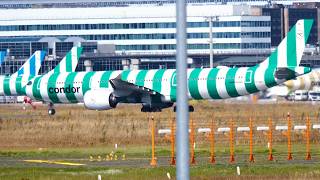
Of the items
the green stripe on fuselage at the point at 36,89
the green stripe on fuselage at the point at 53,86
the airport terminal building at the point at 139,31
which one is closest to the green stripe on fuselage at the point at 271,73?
the green stripe on fuselage at the point at 53,86

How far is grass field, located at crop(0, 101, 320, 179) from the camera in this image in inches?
1458

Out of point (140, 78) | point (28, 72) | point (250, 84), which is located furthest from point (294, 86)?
point (28, 72)

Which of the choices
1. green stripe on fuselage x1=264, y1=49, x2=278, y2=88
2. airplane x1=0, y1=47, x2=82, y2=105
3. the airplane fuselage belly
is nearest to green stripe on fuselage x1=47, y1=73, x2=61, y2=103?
the airplane fuselage belly

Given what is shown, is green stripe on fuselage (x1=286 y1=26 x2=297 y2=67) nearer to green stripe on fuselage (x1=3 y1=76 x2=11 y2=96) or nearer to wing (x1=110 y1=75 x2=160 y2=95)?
wing (x1=110 y1=75 x2=160 y2=95)

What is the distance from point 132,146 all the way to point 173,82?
91.1 ft

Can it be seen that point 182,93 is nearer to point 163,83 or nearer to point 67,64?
point 163,83

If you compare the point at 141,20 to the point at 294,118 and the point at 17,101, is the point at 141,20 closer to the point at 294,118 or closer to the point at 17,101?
the point at 17,101

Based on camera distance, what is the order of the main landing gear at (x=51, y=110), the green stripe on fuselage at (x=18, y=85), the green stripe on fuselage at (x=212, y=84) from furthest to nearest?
1. the green stripe on fuselage at (x=18, y=85)
2. the main landing gear at (x=51, y=110)
3. the green stripe on fuselage at (x=212, y=84)

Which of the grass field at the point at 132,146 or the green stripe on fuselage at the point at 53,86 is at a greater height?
the green stripe on fuselage at the point at 53,86

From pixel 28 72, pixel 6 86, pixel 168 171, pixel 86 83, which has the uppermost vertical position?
pixel 28 72

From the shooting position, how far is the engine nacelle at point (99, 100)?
7919 centimetres

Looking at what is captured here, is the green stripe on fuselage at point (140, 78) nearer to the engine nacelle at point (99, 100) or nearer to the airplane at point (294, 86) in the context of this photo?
the engine nacelle at point (99, 100)

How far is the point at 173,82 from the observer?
80250 mm

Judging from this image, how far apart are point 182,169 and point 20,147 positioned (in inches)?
1423
